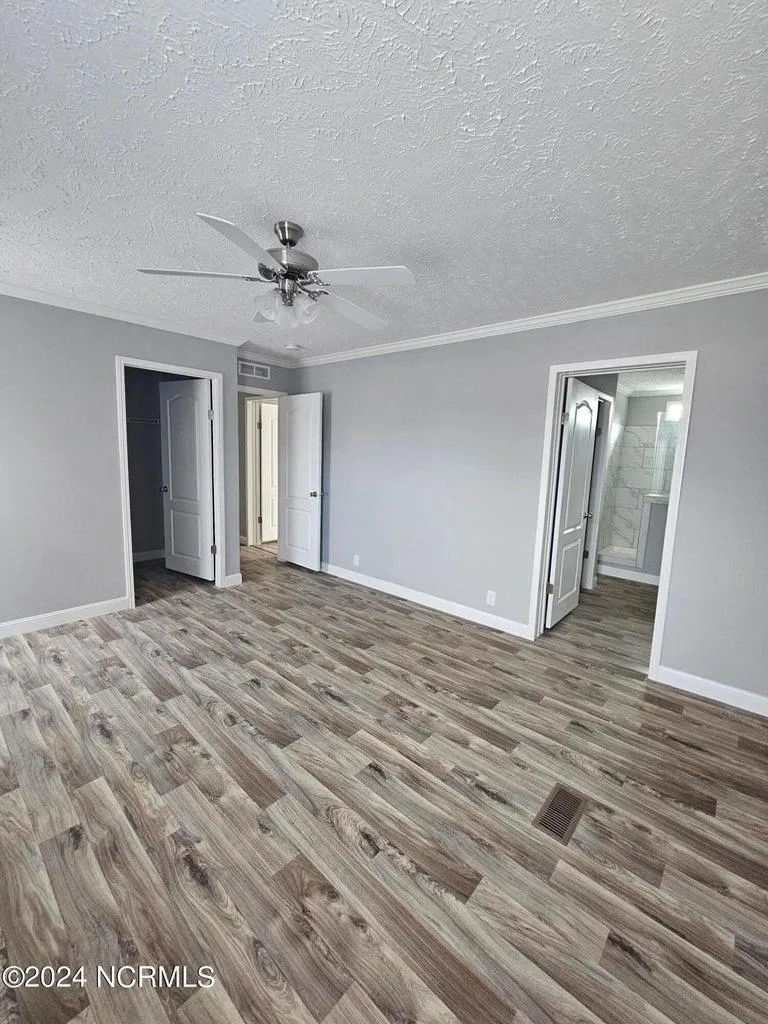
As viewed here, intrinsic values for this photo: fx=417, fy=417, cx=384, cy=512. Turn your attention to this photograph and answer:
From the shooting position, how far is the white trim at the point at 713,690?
100 inches

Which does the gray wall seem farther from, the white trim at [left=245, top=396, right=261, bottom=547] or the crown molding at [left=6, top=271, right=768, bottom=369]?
the crown molding at [left=6, top=271, right=768, bottom=369]

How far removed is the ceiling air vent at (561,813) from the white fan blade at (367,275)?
233 cm

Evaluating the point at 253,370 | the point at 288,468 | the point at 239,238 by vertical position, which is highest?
the point at 253,370

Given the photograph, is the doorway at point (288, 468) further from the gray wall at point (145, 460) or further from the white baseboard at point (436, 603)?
the gray wall at point (145, 460)

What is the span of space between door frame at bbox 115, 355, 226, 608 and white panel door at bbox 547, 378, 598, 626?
10.5 feet

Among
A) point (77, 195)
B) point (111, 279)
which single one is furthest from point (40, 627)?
point (77, 195)

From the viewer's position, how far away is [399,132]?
4.59ft

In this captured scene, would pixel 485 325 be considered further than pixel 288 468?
No

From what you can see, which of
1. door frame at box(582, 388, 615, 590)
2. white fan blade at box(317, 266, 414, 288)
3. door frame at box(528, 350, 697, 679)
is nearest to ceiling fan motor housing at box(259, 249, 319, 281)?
white fan blade at box(317, 266, 414, 288)

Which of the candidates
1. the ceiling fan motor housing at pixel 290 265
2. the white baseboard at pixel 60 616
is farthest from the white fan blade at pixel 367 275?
the white baseboard at pixel 60 616

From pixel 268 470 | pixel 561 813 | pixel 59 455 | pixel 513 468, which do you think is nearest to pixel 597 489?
pixel 513 468

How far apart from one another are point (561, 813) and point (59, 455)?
400 centimetres

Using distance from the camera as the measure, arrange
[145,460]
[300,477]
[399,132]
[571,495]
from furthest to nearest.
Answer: [145,460] < [300,477] < [571,495] < [399,132]

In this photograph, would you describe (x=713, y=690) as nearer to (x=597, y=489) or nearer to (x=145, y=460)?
(x=597, y=489)
